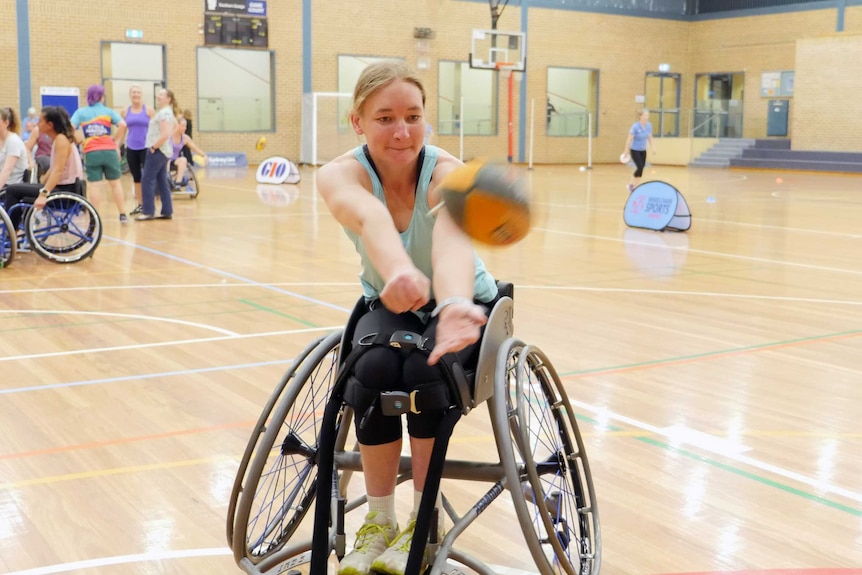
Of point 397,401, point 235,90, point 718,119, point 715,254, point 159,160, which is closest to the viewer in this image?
point 397,401

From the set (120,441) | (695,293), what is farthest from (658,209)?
(120,441)

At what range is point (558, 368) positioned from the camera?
4.80 meters

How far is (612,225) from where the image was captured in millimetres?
11461

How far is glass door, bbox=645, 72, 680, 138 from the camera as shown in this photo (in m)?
28.5

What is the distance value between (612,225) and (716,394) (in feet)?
23.8

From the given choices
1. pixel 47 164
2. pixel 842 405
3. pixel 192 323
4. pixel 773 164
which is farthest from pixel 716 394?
pixel 773 164

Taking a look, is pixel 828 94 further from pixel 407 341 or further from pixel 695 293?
pixel 407 341

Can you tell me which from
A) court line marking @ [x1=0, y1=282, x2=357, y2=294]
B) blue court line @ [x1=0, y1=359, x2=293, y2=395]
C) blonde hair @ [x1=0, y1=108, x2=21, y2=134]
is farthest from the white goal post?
blue court line @ [x1=0, y1=359, x2=293, y2=395]

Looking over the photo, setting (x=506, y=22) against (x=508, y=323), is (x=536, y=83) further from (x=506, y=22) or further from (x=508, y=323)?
(x=508, y=323)

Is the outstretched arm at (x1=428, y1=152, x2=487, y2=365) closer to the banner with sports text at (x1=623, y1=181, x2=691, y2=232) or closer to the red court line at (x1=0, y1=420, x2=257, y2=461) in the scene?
the red court line at (x1=0, y1=420, x2=257, y2=461)

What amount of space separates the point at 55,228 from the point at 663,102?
2479 cm

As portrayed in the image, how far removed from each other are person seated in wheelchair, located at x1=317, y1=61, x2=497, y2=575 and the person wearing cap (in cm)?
829

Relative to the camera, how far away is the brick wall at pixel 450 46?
21.2m

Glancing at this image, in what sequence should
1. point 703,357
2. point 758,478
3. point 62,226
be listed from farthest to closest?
point 62,226
point 703,357
point 758,478
